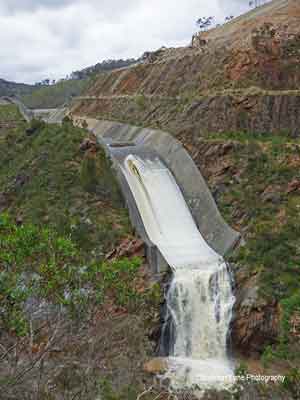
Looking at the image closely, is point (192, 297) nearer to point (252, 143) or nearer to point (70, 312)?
point (252, 143)

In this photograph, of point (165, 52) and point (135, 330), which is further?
point (165, 52)

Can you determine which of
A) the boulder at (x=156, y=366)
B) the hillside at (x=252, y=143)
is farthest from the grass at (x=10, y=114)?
the boulder at (x=156, y=366)

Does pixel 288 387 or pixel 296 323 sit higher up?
pixel 296 323

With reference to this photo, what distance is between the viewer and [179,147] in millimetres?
25188

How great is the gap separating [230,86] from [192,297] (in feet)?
45.9

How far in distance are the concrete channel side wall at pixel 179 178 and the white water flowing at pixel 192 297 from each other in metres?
0.45

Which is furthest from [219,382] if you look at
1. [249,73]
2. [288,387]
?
[249,73]

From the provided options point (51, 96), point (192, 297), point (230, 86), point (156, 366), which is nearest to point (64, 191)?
point (192, 297)

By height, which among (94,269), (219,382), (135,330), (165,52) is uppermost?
(165,52)

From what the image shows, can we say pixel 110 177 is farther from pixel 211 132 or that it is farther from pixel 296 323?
pixel 296 323

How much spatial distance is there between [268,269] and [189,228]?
5.30 meters

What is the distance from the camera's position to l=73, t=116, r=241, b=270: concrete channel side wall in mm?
20156

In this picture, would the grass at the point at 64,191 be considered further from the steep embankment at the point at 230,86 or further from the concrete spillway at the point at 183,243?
the steep embankment at the point at 230,86

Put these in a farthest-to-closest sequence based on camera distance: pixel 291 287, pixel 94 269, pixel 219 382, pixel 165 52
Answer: pixel 165 52 < pixel 291 287 < pixel 219 382 < pixel 94 269
